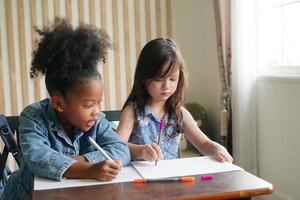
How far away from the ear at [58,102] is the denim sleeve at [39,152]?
6 centimetres

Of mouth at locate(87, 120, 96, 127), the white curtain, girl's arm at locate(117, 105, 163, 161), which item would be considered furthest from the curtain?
mouth at locate(87, 120, 96, 127)

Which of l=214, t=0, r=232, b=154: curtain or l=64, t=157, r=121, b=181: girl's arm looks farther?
l=214, t=0, r=232, b=154: curtain

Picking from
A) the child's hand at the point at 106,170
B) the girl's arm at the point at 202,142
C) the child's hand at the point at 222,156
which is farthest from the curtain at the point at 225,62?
the child's hand at the point at 106,170

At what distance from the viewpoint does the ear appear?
1065 mm

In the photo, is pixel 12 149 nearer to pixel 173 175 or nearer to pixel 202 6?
pixel 173 175

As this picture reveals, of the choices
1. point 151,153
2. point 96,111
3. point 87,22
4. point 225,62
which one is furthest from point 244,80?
point 96,111

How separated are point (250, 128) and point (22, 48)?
6.15 ft

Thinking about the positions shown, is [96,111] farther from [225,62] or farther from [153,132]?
[225,62]

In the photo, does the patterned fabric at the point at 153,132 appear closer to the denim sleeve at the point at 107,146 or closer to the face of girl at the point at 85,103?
the denim sleeve at the point at 107,146

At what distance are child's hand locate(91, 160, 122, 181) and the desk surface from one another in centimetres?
4

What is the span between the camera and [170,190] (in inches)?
32.6

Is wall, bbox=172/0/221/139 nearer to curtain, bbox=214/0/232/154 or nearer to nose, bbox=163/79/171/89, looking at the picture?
curtain, bbox=214/0/232/154

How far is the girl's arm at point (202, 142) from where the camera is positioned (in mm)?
1144

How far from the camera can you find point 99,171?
920 mm
